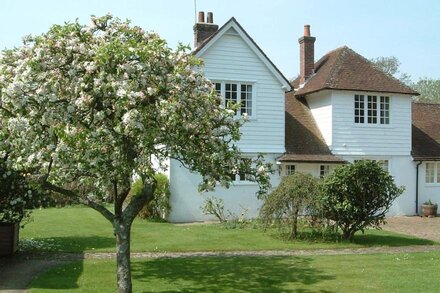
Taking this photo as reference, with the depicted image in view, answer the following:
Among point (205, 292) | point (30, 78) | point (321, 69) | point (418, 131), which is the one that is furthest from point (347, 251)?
point (418, 131)

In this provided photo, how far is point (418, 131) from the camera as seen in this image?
94.9ft

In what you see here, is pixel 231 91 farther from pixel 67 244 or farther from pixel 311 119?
pixel 67 244

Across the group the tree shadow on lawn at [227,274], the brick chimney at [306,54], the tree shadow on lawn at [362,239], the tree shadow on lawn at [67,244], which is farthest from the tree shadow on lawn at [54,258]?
the brick chimney at [306,54]

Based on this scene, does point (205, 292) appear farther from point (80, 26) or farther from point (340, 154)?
point (340, 154)

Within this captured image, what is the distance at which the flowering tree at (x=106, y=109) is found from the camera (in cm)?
799

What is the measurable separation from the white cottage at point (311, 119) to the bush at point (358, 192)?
7221 millimetres

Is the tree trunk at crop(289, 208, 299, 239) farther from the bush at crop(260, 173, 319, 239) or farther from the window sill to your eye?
the window sill

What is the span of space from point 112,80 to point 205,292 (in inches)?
179

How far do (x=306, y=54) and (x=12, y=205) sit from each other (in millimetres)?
18352

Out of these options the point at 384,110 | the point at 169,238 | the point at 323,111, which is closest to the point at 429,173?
the point at 384,110

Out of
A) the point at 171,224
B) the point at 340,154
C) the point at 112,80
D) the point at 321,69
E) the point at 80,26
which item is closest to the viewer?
the point at 112,80

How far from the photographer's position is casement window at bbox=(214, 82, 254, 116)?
22.7 metres

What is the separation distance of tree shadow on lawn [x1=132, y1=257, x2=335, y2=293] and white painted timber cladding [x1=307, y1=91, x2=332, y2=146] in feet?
39.7

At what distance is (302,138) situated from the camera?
2498 cm
